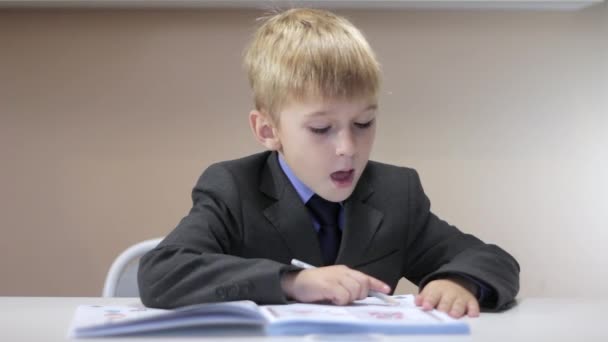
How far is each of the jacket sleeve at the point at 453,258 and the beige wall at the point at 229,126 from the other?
3.15 ft

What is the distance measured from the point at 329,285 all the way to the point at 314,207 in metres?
0.31

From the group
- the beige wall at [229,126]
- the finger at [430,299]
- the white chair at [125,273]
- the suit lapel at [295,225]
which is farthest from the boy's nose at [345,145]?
the beige wall at [229,126]

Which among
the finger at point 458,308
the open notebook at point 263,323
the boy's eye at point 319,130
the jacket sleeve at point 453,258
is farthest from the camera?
the boy's eye at point 319,130

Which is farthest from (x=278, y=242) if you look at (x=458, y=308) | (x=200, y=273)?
(x=458, y=308)

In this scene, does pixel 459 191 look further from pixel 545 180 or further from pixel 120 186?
pixel 120 186

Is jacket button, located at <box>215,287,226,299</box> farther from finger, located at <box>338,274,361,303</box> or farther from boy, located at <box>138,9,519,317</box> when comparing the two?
finger, located at <box>338,274,361,303</box>

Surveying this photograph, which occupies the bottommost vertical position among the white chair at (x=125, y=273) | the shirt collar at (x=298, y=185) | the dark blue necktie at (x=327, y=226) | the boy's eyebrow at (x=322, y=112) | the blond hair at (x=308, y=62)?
the white chair at (x=125, y=273)

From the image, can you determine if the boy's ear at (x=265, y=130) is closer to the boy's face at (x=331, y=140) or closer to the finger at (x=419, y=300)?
the boy's face at (x=331, y=140)

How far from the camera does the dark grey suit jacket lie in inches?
45.7

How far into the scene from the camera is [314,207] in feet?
4.72

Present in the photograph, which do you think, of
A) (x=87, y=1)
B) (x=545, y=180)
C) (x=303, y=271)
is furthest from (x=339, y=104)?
(x=545, y=180)

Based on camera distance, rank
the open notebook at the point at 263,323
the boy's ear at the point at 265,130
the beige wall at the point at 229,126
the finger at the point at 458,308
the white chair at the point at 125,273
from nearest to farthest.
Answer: the open notebook at the point at 263,323 < the finger at the point at 458,308 < the boy's ear at the point at 265,130 < the white chair at the point at 125,273 < the beige wall at the point at 229,126

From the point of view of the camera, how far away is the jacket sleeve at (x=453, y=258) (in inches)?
48.5

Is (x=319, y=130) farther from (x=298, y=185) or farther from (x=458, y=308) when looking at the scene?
(x=458, y=308)
